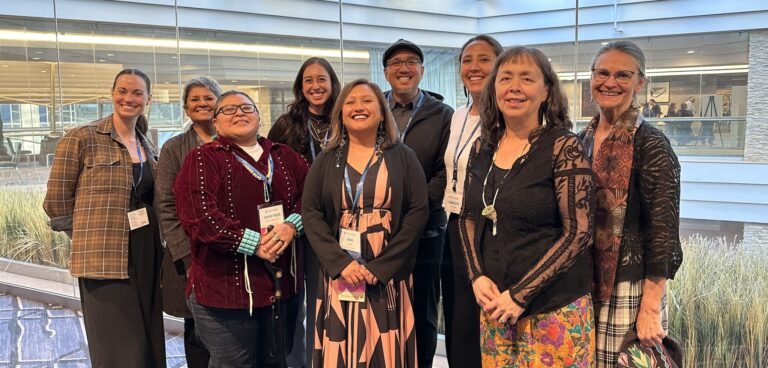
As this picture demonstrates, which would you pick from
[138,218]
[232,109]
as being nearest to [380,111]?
[232,109]

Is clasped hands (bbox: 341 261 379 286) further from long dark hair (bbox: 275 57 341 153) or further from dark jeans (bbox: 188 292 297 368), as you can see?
long dark hair (bbox: 275 57 341 153)

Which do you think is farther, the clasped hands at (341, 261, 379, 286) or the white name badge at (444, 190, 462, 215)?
the white name badge at (444, 190, 462, 215)

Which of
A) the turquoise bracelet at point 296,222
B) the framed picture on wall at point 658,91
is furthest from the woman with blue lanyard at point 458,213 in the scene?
the framed picture on wall at point 658,91

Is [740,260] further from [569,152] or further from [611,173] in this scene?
[569,152]

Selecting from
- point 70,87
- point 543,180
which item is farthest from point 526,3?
point 70,87

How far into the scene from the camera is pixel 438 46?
331 cm

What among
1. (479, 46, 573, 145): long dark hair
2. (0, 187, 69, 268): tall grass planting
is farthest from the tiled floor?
(479, 46, 573, 145): long dark hair

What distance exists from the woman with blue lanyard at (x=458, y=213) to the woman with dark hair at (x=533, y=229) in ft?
1.23

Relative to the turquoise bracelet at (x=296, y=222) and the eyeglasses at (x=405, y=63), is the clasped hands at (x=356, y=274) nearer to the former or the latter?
the turquoise bracelet at (x=296, y=222)

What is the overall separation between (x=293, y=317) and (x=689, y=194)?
7.09 feet

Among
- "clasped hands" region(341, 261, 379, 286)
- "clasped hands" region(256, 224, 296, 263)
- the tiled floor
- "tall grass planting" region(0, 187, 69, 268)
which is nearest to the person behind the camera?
"clasped hands" region(341, 261, 379, 286)

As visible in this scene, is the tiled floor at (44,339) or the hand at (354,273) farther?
the tiled floor at (44,339)

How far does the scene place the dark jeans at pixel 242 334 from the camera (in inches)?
84.4

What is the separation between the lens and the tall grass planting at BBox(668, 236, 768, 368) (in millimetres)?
2711
